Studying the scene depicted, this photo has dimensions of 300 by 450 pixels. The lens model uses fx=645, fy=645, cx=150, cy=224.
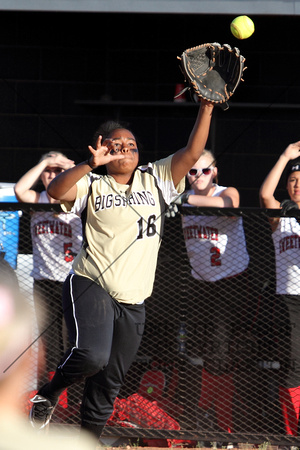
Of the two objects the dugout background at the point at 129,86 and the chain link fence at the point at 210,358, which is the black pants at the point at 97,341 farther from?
the dugout background at the point at 129,86

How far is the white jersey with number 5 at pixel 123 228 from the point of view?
326 cm

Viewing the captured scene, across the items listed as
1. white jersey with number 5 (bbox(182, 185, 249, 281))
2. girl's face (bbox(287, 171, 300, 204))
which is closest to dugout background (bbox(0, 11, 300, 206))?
girl's face (bbox(287, 171, 300, 204))

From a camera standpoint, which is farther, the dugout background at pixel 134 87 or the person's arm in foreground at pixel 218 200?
the dugout background at pixel 134 87

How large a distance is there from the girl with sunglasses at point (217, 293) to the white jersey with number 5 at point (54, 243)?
768 mm

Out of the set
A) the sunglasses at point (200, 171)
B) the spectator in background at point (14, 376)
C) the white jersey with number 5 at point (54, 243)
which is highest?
the sunglasses at point (200, 171)

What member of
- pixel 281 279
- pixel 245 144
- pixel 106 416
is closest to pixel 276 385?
pixel 281 279

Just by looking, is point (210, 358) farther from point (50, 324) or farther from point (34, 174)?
point (34, 174)

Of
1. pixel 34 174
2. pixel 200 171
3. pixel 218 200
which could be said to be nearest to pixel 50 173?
pixel 34 174

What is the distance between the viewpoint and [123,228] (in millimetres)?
3311

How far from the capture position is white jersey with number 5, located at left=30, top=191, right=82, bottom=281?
4375mm

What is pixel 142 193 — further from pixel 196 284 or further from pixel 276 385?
pixel 276 385

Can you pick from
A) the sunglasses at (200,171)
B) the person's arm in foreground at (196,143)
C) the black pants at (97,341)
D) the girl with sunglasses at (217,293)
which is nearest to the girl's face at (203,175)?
the sunglasses at (200,171)

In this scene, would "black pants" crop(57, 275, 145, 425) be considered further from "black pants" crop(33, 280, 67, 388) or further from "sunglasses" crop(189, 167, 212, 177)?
"sunglasses" crop(189, 167, 212, 177)

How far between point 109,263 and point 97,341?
397 millimetres
